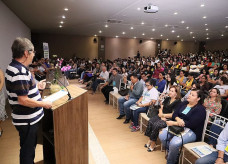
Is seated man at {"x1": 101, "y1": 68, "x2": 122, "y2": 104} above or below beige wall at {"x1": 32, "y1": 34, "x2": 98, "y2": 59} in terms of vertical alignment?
below

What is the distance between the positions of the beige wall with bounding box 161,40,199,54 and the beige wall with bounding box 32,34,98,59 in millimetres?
9260

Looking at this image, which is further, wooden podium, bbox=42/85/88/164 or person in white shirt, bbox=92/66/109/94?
person in white shirt, bbox=92/66/109/94

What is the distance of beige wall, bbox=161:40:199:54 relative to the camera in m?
20.5

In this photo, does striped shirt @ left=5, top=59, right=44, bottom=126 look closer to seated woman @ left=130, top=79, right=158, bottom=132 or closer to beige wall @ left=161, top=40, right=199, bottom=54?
seated woman @ left=130, top=79, right=158, bottom=132

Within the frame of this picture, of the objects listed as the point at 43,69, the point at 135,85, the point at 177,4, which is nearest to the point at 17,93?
the point at 135,85

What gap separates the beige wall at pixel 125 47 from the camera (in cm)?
1814

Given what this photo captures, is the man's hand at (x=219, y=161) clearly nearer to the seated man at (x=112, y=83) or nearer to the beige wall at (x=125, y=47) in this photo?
the seated man at (x=112, y=83)

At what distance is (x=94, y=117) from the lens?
4324mm

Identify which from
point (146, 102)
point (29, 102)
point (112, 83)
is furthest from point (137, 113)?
point (29, 102)

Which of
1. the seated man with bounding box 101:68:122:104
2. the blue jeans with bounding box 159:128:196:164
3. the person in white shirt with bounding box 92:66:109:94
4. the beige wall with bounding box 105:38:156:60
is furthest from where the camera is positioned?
the beige wall with bounding box 105:38:156:60

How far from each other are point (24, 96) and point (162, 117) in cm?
236

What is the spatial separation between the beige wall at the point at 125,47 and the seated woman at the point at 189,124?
52.8 ft

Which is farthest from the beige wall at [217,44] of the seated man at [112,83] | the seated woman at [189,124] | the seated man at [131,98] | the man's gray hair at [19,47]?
the man's gray hair at [19,47]

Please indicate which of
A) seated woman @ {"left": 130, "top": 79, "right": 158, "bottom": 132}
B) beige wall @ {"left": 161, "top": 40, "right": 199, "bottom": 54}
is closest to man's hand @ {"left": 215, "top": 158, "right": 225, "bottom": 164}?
seated woman @ {"left": 130, "top": 79, "right": 158, "bottom": 132}
